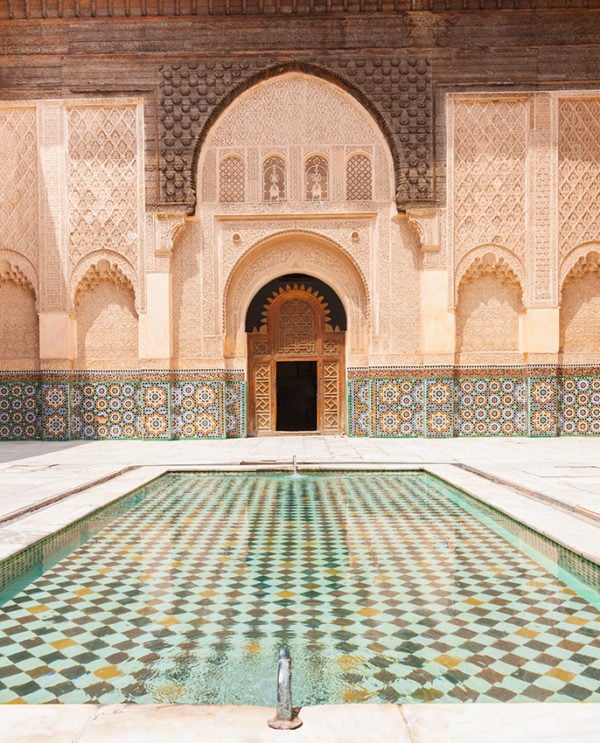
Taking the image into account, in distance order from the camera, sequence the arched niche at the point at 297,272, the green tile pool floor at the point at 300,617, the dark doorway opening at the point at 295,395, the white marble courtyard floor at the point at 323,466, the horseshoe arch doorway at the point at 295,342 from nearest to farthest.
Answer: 1. the white marble courtyard floor at the point at 323,466
2. the green tile pool floor at the point at 300,617
3. the arched niche at the point at 297,272
4. the horseshoe arch doorway at the point at 295,342
5. the dark doorway opening at the point at 295,395

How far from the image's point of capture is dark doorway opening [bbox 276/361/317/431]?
8.94 meters

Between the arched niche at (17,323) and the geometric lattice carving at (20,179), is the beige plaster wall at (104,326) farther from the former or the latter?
the geometric lattice carving at (20,179)

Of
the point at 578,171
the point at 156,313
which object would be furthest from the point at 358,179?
the point at 156,313

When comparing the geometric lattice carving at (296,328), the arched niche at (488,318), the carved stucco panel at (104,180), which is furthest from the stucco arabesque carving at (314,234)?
the arched niche at (488,318)

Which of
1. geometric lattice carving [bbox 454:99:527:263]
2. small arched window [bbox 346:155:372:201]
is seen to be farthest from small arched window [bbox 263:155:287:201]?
geometric lattice carving [bbox 454:99:527:263]

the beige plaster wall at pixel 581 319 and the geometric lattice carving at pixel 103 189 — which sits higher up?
the geometric lattice carving at pixel 103 189

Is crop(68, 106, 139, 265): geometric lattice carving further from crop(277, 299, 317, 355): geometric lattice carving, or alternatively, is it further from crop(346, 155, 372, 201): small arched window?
crop(346, 155, 372, 201): small arched window

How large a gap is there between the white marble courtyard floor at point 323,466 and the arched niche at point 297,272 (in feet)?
3.78

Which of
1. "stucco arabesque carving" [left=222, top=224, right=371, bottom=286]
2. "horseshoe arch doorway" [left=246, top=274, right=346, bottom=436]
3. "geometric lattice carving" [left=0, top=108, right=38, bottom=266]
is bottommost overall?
"horseshoe arch doorway" [left=246, top=274, right=346, bottom=436]

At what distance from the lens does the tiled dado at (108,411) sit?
734 cm

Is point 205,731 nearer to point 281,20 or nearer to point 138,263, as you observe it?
point 138,263

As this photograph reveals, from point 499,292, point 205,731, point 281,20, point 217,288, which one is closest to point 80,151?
point 217,288

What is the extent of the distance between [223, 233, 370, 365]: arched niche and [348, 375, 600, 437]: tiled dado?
66 centimetres

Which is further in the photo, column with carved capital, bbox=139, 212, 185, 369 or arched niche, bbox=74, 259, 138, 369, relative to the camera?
arched niche, bbox=74, 259, 138, 369
